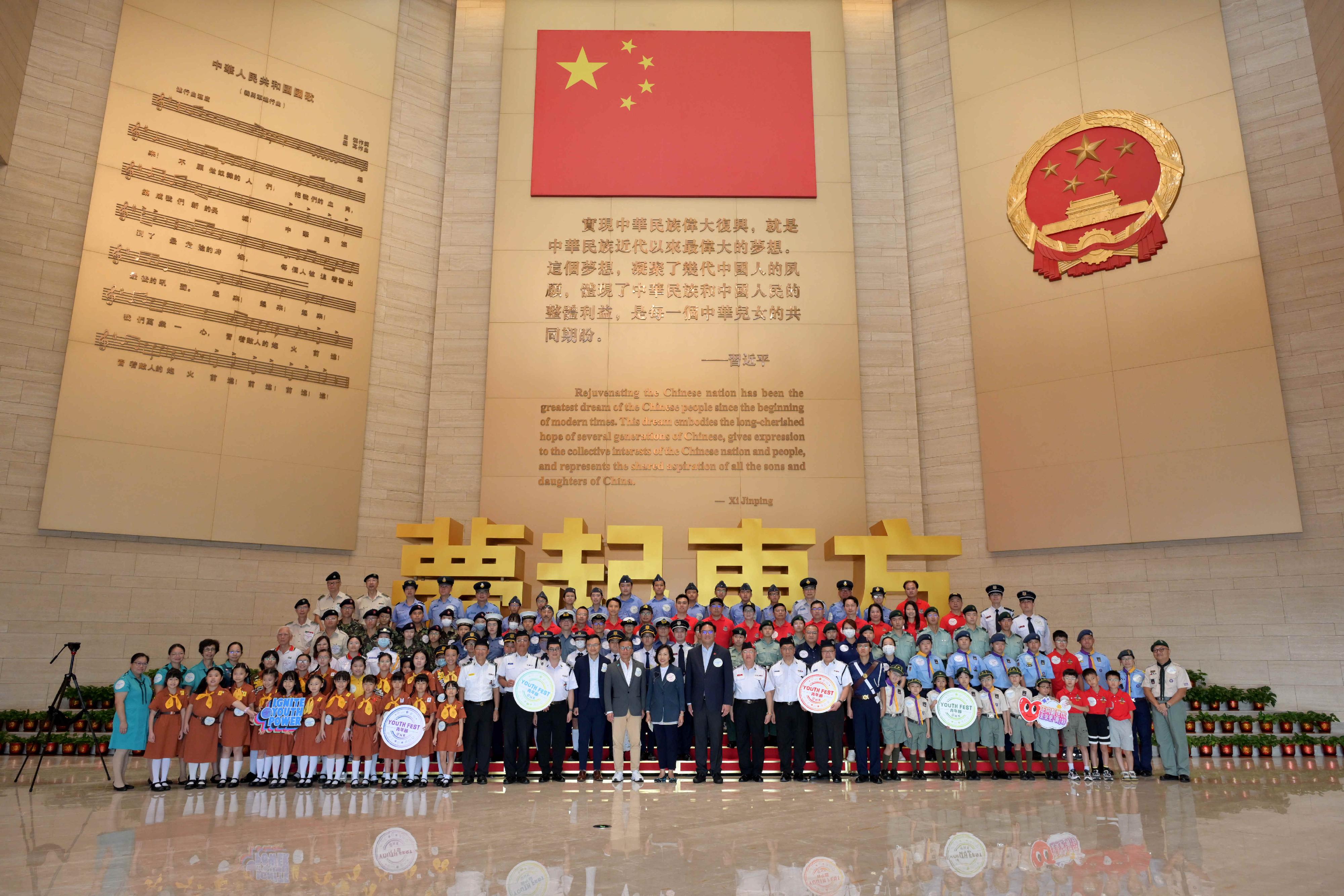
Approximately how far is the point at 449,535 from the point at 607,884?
25.5 feet

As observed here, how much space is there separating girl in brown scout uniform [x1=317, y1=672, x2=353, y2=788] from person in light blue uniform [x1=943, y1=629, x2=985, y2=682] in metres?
5.69

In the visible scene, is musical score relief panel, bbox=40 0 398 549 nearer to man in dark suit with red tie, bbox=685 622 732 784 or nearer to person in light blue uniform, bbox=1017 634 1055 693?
man in dark suit with red tie, bbox=685 622 732 784

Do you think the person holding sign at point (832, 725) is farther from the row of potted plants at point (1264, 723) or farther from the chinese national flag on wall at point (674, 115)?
the chinese national flag on wall at point (674, 115)

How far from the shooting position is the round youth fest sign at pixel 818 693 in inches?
298

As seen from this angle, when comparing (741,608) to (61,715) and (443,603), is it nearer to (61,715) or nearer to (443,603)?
(443,603)

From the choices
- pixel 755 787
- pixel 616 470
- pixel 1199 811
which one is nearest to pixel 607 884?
pixel 755 787

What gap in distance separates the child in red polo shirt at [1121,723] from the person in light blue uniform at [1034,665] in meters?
0.54

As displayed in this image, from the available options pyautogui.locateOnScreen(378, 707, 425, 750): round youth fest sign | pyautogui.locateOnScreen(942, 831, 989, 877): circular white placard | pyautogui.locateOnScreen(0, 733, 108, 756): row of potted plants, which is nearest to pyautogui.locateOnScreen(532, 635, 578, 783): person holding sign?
pyautogui.locateOnScreen(378, 707, 425, 750): round youth fest sign

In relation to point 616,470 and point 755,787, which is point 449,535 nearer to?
point 616,470

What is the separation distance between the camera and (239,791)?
7.25m

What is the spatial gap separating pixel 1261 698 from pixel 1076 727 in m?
3.96

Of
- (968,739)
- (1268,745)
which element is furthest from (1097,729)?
(1268,745)

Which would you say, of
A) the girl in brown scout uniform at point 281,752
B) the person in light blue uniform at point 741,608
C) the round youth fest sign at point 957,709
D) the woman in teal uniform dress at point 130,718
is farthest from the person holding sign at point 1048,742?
the woman in teal uniform dress at point 130,718

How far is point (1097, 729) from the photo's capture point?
7.80m
